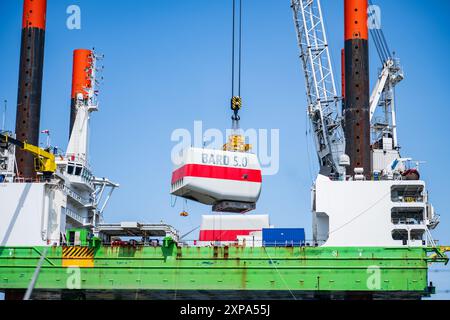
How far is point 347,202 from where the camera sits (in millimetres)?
47469

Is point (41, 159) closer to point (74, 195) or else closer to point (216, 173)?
point (74, 195)

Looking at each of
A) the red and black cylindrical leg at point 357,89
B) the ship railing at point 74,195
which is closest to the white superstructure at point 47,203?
the ship railing at point 74,195

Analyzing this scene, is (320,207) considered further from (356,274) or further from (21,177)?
(21,177)

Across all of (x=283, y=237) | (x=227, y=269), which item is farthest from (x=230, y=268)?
(x=283, y=237)

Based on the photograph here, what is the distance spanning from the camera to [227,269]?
152 ft

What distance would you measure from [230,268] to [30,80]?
18.7 m

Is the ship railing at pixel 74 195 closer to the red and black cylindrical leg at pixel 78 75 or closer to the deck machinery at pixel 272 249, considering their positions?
the deck machinery at pixel 272 249

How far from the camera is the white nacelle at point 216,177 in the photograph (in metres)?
49.7

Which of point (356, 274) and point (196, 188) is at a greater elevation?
point (196, 188)

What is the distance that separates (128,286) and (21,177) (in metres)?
10.9
